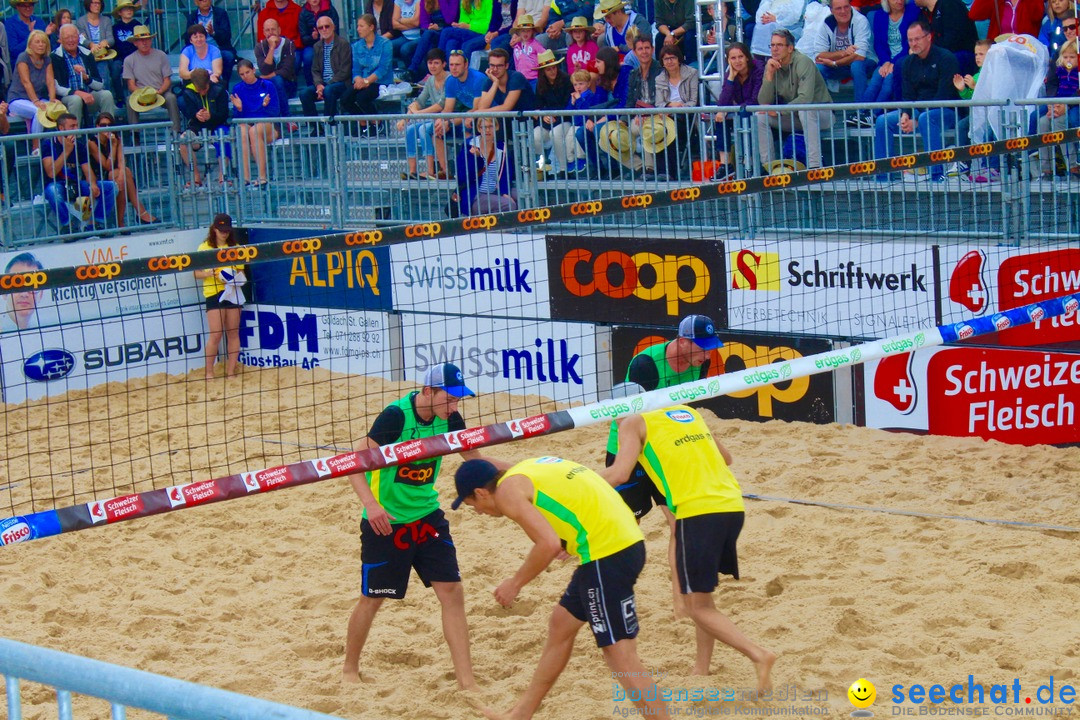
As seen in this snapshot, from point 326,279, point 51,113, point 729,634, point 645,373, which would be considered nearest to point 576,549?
point 729,634

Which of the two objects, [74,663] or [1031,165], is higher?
[1031,165]

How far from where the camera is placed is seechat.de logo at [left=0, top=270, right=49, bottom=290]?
4.58 meters

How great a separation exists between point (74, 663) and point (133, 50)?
41.6 ft

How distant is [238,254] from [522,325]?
18.7 feet

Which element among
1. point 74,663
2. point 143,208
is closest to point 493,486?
point 74,663

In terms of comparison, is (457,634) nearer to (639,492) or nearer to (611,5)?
(639,492)

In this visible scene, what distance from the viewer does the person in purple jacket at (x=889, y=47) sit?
10.1 metres

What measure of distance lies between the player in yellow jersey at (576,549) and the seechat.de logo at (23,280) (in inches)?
65.0

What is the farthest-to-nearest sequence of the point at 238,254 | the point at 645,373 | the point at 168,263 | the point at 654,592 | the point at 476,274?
the point at 476,274 → the point at 654,592 → the point at 645,373 → the point at 238,254 → the point at 168,263

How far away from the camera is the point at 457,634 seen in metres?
5.60

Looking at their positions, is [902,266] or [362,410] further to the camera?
[362,410]

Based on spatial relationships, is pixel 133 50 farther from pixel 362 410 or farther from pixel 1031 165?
pixel 1031 165

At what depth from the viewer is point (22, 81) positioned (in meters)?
12.8

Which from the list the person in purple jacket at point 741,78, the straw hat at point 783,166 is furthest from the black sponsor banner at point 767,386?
the person in purple jacket at point 741,78
